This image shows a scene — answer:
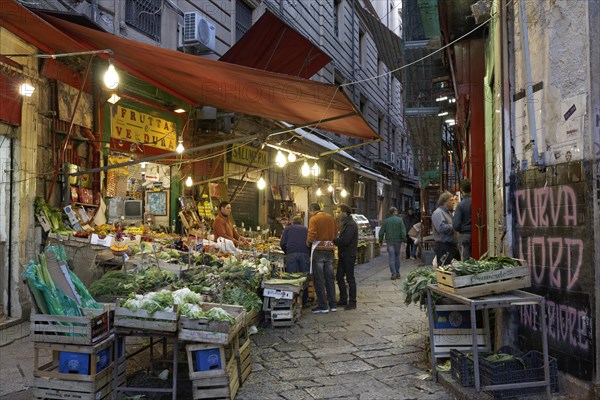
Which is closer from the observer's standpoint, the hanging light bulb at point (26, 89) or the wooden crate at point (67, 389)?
the wooden crate at point (67, 389)

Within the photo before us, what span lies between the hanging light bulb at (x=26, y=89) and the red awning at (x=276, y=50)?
4.56 m

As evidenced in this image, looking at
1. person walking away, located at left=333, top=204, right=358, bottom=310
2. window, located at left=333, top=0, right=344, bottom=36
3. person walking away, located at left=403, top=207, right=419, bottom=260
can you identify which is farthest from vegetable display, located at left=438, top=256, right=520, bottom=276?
window, located at left=333, top=0, right=344, bottom=36

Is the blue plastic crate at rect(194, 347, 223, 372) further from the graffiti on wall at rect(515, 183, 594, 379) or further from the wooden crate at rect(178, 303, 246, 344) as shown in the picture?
the graffiti on wall at rect(515, 183, 594, 379)

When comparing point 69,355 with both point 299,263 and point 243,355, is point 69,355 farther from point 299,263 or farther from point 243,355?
point 299,263

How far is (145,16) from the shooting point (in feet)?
33.4

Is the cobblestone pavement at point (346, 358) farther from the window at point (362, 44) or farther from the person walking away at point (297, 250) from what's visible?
the window at point (362, 44)

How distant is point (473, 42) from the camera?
879 cm

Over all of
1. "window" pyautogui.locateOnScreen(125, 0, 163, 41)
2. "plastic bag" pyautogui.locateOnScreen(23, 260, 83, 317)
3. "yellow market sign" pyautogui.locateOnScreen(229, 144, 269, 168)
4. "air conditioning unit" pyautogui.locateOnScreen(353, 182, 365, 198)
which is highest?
"window" pyautogui.locateOnScreen(125, 0, 163, 41)

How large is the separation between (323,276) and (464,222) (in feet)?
8.54

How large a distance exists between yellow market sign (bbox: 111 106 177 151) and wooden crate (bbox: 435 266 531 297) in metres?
6.87

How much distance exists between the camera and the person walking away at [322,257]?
8.79 metres

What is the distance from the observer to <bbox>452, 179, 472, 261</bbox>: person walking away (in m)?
7.88

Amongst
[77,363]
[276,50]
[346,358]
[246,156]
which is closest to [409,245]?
[246,156]

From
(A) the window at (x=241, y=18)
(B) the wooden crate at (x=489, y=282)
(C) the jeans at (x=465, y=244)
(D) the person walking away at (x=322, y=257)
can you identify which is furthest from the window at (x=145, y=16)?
(B) the wooden crate at (x=489, y=282)
